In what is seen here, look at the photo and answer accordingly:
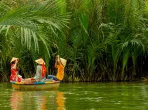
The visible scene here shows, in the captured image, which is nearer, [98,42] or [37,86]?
[37,86]

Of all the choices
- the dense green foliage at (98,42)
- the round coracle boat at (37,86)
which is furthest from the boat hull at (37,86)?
the dense green foliage at (98,42)

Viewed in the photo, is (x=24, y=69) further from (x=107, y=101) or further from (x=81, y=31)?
(x=107, y=101)

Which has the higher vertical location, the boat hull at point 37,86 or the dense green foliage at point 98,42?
the dense green foliage at point 98,42

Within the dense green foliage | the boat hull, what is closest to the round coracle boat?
the boat hull

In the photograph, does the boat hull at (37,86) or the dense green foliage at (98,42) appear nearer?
the boat hull at (37,86)

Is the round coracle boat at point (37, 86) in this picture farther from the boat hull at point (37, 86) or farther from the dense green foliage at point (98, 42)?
the dense green foliage at point (98, 42)

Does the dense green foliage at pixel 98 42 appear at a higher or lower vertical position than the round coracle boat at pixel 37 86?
higher

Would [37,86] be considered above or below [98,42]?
below

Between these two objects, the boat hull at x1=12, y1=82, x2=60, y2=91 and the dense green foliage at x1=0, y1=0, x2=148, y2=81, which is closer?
the boat hull at x1=12, y1=82, x2=60, y2=91

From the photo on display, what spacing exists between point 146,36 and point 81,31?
281 centimetres

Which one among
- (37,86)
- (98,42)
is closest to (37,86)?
(37,86)

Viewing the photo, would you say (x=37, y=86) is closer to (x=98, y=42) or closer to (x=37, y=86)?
(x=37, y=86)

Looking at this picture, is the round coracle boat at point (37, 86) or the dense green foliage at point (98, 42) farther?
the dense green foliage at point (98, 42)

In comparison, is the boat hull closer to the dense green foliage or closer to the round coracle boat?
the round coracle boat
